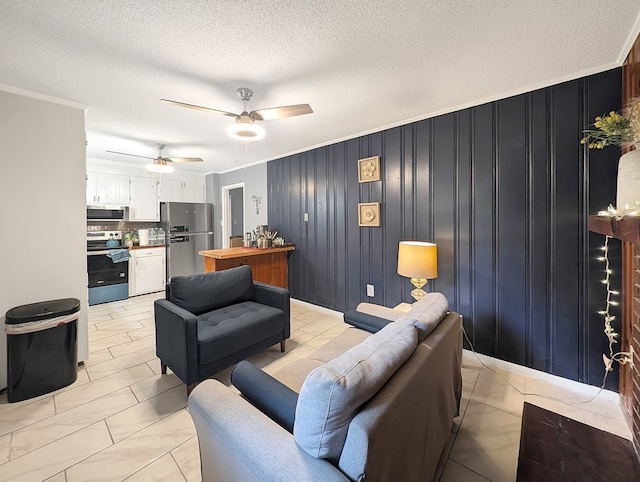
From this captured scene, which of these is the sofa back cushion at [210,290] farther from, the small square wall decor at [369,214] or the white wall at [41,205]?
the small square wall decor at [369,214]

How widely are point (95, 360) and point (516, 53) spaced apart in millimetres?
4390

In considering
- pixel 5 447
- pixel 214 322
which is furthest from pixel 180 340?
pixel 5 447

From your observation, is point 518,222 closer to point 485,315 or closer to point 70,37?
Answer: point 485,315

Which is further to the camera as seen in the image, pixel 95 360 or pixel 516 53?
pixel 95 360

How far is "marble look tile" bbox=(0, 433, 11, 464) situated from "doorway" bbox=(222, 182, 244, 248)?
11.9 ft

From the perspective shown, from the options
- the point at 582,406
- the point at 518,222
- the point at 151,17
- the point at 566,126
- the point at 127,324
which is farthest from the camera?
the point at 127,324

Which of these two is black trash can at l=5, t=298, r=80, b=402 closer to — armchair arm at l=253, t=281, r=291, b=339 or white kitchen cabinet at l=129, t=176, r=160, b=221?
armchair arm at l=253, t=281, r=291, b=339

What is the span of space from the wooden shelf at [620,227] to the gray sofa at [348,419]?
930mm

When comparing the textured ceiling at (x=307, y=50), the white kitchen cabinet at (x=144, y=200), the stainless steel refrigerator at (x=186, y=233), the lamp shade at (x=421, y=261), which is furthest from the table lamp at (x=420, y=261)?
the white kitchen cabinet at (x=144, y=200)

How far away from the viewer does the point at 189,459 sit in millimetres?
1546

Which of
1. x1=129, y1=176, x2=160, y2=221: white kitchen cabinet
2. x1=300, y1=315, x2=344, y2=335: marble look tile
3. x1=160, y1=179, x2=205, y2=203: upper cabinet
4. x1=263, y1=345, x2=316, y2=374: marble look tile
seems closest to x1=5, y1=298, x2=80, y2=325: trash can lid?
x1=263, y1=345, x2=316, y2=374: marble look tile

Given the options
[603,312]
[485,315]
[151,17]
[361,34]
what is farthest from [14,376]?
[603,312]

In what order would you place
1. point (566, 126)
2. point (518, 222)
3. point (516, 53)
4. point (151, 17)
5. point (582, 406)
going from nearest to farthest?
point (151, 17) < point (516, 53) < point (582, 406) < point (566, 126) < point (518, 222)

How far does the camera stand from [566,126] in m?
2.12
